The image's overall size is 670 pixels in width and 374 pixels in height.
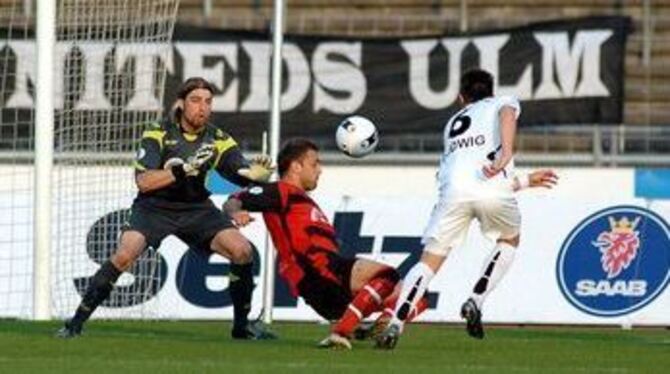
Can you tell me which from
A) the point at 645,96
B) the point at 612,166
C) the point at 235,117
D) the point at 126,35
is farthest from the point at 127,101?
the point at 645,96

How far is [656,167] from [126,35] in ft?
20.7

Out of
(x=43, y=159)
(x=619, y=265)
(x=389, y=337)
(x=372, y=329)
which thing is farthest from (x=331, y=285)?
(x=619, y=265)

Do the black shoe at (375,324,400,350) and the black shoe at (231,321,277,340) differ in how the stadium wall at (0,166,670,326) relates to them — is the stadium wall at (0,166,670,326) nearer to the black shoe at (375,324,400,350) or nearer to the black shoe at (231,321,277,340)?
the black shoe at (231,321,277,340)

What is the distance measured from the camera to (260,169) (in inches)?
556

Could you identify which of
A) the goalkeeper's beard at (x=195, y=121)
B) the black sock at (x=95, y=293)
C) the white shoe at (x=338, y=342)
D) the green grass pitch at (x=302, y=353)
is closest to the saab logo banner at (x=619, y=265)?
the green grass pitch at (x=302, y=353)

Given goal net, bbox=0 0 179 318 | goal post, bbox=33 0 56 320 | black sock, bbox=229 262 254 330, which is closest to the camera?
black sock, bbox=229 262 254 330

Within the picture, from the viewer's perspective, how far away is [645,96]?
24.0 meters

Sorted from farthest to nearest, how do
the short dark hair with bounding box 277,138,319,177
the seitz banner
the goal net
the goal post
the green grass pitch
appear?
the seitz banner, the goal net, the goal post, the short dark hair with bounding box 277,138,319,177, the green grass pitch

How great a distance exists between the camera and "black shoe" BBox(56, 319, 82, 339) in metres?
14.4

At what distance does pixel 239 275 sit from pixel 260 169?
102 centimetres

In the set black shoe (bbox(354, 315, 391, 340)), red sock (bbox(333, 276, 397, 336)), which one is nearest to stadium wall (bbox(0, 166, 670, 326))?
black shoe (bbox(354, 315, 391, 340))

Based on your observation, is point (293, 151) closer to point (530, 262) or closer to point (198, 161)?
point (198, 161)

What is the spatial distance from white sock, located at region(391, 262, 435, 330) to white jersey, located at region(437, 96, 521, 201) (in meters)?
0.75

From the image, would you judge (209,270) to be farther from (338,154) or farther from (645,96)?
(645,96)
